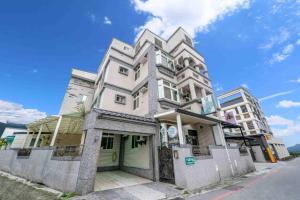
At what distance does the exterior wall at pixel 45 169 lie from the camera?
6.54 meters

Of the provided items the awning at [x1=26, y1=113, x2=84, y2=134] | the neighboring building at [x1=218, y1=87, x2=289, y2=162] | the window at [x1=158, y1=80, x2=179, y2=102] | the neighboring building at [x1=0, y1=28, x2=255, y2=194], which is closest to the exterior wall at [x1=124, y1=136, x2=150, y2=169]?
the neighboring building at [x1=0, y1=28, x2=255, y2=194]

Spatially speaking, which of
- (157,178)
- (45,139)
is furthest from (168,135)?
(45,139)

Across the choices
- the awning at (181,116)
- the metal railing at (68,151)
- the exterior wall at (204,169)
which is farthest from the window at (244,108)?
the metal railing at (68,151)

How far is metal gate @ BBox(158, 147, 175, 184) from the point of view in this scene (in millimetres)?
8422

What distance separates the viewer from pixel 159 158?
30.9 feet

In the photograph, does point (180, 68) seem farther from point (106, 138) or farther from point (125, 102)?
point (106, 138)

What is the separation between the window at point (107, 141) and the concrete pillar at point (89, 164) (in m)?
5.69

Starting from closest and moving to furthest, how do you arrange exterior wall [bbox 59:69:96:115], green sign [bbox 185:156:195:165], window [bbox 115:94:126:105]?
1. green sign [bbox 185:156:195:165]
2. window [bbox 115:94:126:105]
3. exterior wall [bbox 59:69:96:115]

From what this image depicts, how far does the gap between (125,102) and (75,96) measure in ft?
28.4

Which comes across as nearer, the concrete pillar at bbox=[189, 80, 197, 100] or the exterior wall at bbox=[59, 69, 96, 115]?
the concrete pillar at bbox=[189, 80, 197, 100]

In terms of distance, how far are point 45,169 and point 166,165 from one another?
7331 millimetres

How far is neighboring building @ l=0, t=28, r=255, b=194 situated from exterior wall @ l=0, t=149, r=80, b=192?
0.05m

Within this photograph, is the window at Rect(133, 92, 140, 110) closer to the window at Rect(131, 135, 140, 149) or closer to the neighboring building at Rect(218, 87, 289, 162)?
the window at Rect(131, 135, 140, 149)

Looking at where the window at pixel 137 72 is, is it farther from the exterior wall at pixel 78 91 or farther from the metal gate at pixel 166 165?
the metal gate at pixel 166 165
